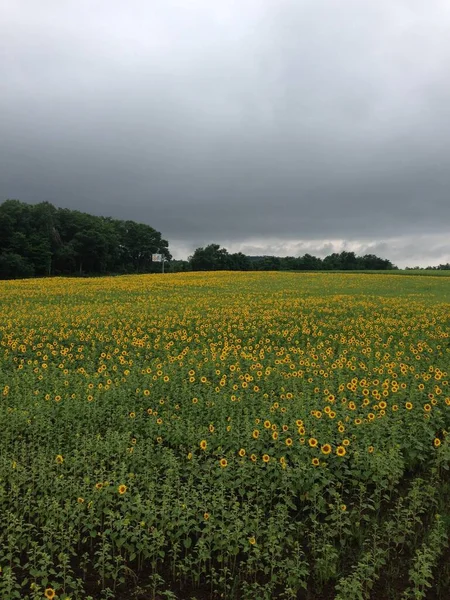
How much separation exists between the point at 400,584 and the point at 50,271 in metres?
74.9

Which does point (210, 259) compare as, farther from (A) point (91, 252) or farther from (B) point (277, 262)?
(A) point (91, 252)

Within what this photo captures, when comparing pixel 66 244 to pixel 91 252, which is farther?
pixel 91 252

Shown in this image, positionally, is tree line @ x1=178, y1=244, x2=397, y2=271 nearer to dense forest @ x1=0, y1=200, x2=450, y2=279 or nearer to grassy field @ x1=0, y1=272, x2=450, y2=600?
dense forest @ x1=0, y1=200, x2=450, y2=279

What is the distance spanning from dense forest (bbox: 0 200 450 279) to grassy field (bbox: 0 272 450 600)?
2390 inches

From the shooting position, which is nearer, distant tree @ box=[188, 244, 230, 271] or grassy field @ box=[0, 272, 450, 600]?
grassy field @ box=[0, 272, 450, 600]

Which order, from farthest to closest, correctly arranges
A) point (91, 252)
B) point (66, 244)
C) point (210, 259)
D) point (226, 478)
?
point (210, 259), point (91, 252), point (66, 244), point (226, 478)

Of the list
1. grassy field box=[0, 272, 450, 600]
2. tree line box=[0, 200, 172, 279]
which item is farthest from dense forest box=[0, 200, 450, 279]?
grassy field box=[0, 272, 450, 600]

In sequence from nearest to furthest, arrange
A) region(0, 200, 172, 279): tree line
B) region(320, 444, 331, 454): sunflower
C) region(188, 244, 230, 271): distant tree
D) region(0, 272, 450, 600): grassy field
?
region(0, 272, 450, 600): grassy field
region(320, 444, 331, 454): sunflower
region(0, 200, 172, 279): tree line
region(188, 244, 230, 271): distant tree

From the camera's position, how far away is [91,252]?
262 feet

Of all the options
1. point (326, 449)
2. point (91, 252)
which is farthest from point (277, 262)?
point (326, 449)

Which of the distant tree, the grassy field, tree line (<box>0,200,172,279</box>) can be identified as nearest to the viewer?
the grassy field

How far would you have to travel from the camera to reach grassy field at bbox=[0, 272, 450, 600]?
409 cm

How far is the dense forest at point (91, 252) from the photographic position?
2689 inches

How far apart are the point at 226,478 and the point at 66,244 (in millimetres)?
77817
